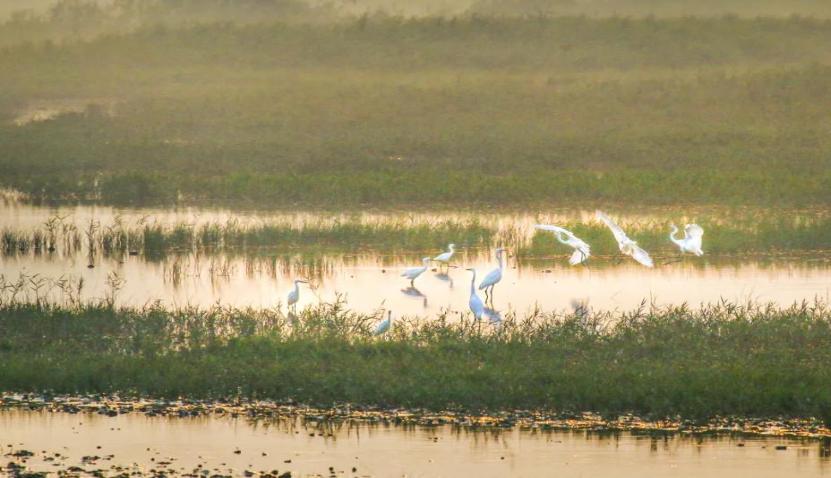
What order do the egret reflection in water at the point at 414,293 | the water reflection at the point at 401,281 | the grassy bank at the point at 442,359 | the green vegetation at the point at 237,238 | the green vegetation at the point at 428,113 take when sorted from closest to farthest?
the grassy bank at the point at 442,359 → the water reflection at the point at 401,281 → the egret reflection in water at the point at 414,293 → the green vegetation at the point at 237,238 → the green vegetation at the point at 428,113

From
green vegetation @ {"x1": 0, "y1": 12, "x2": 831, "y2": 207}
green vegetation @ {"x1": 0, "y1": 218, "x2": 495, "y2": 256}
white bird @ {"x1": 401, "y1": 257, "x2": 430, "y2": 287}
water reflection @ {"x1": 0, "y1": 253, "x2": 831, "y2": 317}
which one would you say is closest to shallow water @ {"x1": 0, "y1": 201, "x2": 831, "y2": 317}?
water reflection @ {"x1": 0, "y1": 253, "x2": 831, "y2": 317}

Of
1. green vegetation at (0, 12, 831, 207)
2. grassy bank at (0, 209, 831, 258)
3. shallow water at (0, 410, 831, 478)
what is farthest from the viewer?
green vegetation at (0, 12, 831, 207)

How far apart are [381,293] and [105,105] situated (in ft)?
110

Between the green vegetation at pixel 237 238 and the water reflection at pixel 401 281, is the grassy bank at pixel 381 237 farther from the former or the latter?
the water reflection at pixel 401 281

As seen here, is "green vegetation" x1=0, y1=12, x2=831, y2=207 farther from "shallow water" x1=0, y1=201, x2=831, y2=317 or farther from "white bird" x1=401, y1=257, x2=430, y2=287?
"white bird" x1=401, y1=257, x2=430, y2=287

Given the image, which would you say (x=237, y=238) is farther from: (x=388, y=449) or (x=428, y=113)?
(x=428, y=113)

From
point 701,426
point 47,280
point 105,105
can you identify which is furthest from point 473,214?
point 105,105

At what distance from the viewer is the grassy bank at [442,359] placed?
1506cm

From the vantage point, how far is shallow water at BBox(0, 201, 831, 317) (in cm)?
2227

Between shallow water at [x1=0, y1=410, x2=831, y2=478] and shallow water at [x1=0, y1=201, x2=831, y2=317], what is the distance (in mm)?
6063

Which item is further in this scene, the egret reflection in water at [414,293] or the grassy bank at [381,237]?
the grassy bank at [381,237]

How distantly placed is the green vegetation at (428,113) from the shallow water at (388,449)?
68.6 ft

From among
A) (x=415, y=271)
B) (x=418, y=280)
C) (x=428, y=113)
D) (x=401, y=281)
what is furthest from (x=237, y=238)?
(x=428, y=113)

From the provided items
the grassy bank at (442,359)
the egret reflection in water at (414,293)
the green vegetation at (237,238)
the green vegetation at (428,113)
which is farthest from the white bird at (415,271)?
the green vegetation at (428,113)
